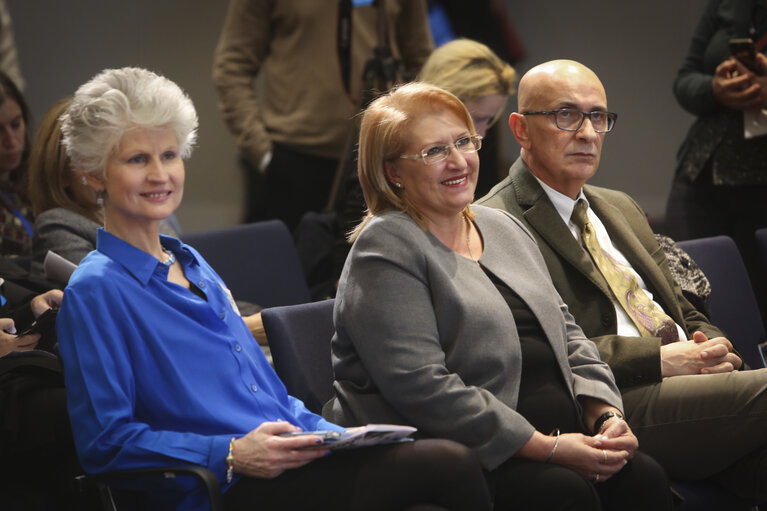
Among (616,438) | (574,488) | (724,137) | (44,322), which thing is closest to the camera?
(574,488)

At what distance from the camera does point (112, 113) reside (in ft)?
7.23

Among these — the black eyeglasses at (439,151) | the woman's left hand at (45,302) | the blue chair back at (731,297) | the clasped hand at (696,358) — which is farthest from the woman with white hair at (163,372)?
the blue chair back at (731,297)

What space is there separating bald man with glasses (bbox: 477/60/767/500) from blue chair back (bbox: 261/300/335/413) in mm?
692

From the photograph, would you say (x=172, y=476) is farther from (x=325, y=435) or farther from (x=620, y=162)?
(x=620, y=162)

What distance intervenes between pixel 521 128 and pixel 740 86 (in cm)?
136

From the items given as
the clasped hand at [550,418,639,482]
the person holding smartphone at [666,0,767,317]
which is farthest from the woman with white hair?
the person holding smartphone at [666,0,767,317]

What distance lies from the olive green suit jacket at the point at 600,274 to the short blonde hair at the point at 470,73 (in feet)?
2.73

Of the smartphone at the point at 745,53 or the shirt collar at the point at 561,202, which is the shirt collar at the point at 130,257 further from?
the smartphone at the point at 745,53

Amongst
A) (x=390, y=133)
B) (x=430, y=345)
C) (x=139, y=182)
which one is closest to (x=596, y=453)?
(x=430, y=345)

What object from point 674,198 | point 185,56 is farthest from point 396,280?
point 185,56

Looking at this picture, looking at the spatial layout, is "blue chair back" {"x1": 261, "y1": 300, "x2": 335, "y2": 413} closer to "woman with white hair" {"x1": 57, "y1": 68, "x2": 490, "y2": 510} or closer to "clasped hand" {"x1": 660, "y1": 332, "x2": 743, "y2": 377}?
"woman with white hair" {"x1": 57, "y1": 68, "x2": 490, "y2": 510}

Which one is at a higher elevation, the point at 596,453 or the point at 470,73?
the point at 470,73

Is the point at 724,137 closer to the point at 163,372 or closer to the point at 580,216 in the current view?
the point at 580,216

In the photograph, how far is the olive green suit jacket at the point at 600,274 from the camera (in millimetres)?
2691
